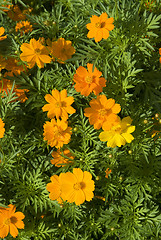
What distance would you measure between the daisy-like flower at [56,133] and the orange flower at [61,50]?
0.50 m

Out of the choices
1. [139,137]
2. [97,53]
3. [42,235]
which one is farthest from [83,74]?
[42,235]

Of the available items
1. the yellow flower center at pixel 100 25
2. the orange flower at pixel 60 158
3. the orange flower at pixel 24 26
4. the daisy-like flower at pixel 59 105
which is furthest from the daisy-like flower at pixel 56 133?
the orange flower at pixel 24 26

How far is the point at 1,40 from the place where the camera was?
87.6 inches

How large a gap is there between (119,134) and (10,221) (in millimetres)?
962

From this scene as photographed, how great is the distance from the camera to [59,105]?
5.75 feet

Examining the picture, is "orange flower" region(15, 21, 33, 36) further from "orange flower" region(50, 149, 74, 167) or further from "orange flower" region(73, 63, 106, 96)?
"orange flower" region(50, 149, 74, 167)

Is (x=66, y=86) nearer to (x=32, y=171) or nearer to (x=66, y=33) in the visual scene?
(x=66, y=33)

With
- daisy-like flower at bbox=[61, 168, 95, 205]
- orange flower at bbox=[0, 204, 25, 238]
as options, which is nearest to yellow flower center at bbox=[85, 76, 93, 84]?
daisy-like flower at bbox=[61, 168, 95, 205]

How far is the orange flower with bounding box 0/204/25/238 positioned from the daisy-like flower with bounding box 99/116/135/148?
796mm

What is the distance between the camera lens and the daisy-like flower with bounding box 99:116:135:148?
1709 millimetres

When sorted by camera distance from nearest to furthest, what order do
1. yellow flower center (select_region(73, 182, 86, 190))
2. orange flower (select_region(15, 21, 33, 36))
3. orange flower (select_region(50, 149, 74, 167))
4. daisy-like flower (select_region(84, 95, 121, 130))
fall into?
1. daisy-like flower (select_region(84, 95, 121, 130))
2. yellow flower center (select_region(73, 182, 86, 190))
3. orange flower (select_region(50, 149, 74, 167))
4. orange flower (select_region(15, 21, 33, 36))

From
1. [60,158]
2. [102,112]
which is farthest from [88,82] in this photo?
[60,158]

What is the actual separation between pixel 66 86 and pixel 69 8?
0.89 metres

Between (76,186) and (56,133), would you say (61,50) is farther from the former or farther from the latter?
(76,186)
